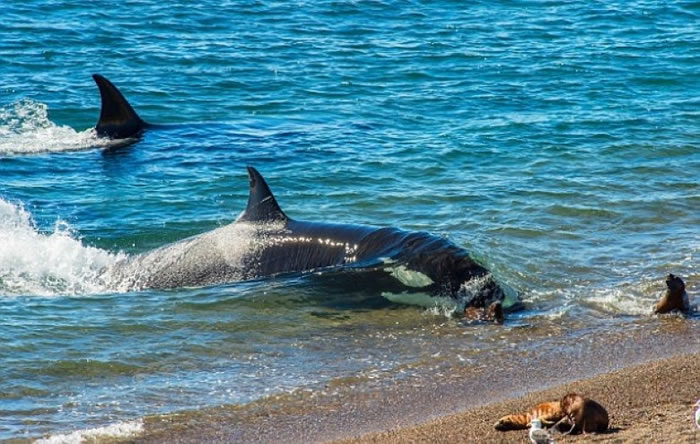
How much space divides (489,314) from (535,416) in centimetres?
287

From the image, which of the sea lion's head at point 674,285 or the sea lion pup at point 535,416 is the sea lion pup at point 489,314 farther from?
the sea lion pup at point 535,416

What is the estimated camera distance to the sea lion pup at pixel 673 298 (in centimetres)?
1105

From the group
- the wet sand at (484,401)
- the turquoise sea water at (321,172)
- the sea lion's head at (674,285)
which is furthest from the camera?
the sea lion's head at (674,285)

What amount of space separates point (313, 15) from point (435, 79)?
534cm

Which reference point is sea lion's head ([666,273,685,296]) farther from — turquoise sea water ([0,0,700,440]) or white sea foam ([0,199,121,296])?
white sea foam ([0,199,121,296])

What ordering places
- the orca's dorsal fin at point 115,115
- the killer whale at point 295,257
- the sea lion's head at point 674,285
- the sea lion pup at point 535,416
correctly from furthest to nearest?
the orca's dorsal fin at point 115,115
the killer whale at point 295,257
the sea lion's head at point 674,285
the sea lion pup at point 535,416

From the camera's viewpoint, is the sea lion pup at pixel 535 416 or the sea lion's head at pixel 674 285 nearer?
the sea lion pup at pixel 535 416

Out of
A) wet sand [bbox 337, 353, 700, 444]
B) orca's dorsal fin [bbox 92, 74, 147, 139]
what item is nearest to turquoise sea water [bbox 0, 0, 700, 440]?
orca's dorsal fin [bbox 92, 74, 147, 139]

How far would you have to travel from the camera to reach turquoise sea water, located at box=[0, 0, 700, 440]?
10359 mm

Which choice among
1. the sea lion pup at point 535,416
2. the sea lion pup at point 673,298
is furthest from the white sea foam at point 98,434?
the sea lion pup at point 673,298

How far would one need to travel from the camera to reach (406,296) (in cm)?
1129

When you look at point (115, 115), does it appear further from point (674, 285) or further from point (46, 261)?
point (674, 285)

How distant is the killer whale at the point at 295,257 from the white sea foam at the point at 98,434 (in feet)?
10.9

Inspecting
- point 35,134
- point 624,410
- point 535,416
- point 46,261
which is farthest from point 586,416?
point 35,134
